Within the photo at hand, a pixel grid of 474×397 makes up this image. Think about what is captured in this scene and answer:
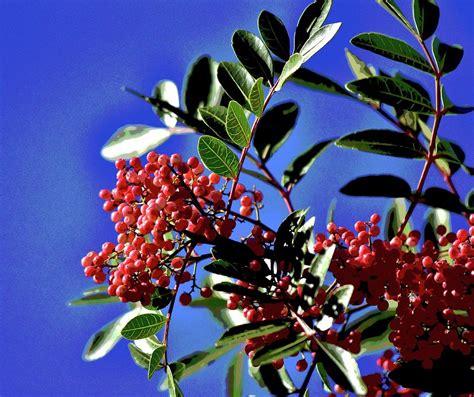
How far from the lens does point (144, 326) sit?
138 cm

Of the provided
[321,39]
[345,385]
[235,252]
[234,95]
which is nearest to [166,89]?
[234,95]

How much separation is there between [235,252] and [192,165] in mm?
304

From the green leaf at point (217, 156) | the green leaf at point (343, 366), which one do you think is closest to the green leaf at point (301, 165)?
the green leaf at point (217, 156)

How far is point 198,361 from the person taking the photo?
1.64 meters

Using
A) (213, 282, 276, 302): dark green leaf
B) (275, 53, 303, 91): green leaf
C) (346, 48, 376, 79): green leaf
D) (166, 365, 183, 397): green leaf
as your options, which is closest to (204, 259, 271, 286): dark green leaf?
(213, 282, 276, 302): dark green leaf

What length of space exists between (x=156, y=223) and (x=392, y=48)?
1.84 feet

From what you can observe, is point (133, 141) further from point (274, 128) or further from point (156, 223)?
point (156, 223)

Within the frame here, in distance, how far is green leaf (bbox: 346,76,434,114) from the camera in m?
1.45

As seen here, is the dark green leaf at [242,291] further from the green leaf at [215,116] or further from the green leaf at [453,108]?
the green leaf at [453,108]

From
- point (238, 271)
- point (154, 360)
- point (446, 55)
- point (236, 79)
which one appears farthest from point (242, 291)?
point (446, 55)

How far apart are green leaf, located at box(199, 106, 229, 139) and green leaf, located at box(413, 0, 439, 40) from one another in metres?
0.44

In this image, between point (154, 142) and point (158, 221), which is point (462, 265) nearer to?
point (158, 221)

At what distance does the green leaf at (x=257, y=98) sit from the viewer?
1324mm

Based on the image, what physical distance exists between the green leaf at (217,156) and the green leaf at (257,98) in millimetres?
88
